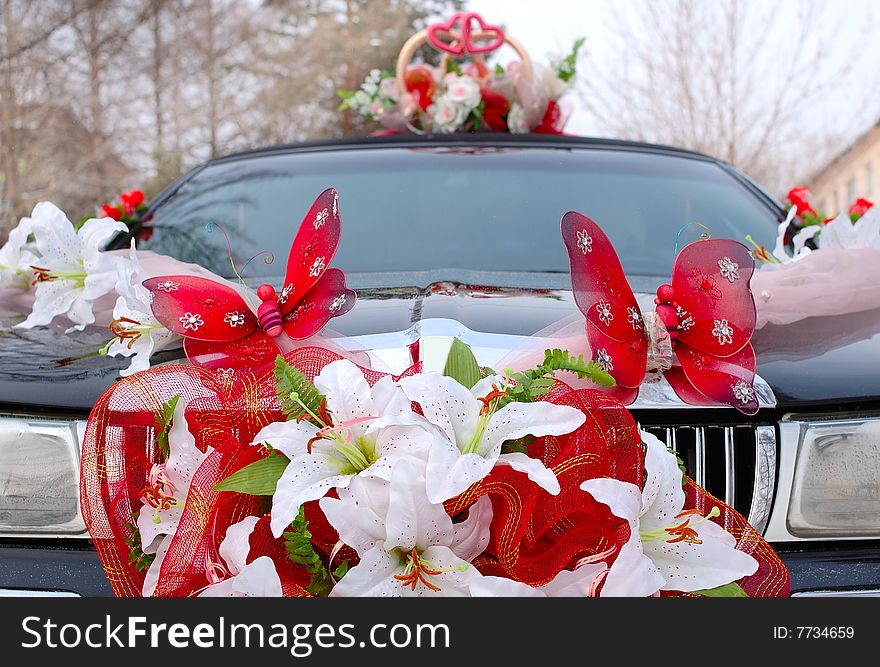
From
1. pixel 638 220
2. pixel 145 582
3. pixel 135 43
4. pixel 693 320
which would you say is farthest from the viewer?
pixel 135 43

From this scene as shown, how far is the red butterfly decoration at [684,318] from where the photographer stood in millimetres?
1378

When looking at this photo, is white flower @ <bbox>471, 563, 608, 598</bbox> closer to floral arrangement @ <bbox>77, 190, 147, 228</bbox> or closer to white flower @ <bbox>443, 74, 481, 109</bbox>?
floral arrangement @ <bbox>77, 190, 147, 228</bbox>

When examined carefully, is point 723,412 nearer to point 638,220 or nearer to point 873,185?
point 638,220

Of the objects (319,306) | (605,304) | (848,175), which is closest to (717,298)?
(605,304)

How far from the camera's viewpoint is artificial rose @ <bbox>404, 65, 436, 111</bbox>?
4.16m

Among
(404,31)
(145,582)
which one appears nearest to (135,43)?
(404,31)

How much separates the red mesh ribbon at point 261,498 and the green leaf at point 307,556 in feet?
0.08

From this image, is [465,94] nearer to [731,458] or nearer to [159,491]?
[731,458]

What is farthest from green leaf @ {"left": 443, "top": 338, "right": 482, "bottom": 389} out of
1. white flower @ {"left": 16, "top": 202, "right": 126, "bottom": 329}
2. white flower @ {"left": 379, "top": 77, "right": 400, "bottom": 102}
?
white flower @ {"left": 379, "top": 77, "right": 400, "bottom": 102}

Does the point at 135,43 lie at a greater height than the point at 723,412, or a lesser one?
greater

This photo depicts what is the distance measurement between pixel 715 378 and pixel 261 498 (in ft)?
2.38

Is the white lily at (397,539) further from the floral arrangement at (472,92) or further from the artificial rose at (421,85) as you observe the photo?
the artificial rose at (421,85)
